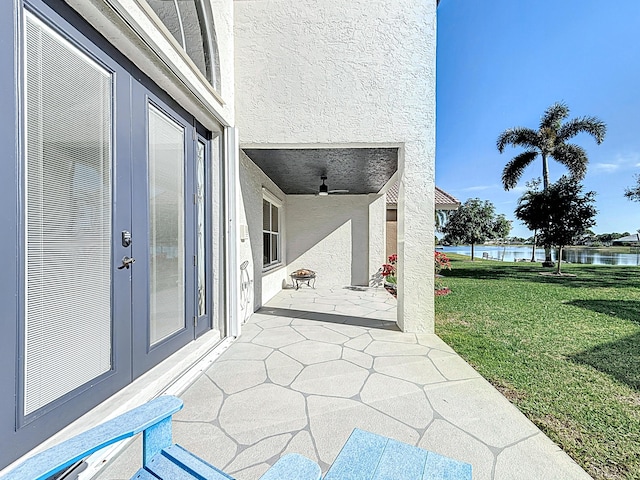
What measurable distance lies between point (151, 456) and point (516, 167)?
74.8ft

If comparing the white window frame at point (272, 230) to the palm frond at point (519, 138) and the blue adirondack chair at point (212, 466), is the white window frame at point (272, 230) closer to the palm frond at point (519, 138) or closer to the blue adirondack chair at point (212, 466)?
the blue adirondack chair at point (212, 466)

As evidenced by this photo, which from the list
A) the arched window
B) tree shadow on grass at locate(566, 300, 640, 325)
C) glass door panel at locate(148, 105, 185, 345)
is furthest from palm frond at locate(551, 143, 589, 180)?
glass door panel at locate(148, 105, 185, 345)

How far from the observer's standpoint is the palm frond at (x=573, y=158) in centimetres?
1739

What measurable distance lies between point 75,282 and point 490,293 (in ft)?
33.8

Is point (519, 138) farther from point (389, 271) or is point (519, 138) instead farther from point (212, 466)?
point (212, 466)

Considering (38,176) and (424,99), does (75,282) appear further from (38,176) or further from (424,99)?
(424,99)

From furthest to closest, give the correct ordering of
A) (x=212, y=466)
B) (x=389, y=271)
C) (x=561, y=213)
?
(x=561, y=213) < (x=389, y=271) < (x=212, y=466)

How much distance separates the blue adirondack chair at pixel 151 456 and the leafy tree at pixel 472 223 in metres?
29.5

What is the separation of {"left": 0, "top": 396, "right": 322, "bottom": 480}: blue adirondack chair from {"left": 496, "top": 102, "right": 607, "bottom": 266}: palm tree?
21.9 metres

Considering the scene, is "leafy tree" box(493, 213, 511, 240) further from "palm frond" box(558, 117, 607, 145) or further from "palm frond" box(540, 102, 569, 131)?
"palm frond" box(540, 102, 569, 131)

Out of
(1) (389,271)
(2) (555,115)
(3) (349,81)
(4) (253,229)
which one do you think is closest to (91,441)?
(3) (349,81)

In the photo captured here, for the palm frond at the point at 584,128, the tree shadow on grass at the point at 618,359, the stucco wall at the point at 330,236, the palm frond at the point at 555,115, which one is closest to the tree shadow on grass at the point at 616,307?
the tree shadow on grass at the point at 618,359

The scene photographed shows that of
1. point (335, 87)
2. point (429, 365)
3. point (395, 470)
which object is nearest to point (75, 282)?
point (395, 470)

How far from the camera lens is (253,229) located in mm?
6188
